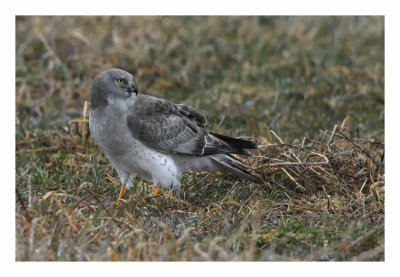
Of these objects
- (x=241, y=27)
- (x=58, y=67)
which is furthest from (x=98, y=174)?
(x=241, y=27)

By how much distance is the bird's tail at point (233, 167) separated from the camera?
579 cm

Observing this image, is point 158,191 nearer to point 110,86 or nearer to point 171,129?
point 171,129

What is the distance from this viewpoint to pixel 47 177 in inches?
233

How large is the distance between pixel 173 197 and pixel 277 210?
907 mm

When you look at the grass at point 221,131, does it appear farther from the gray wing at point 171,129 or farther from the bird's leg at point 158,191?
the gray wing at point 171,129

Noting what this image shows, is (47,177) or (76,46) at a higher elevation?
(76,46)

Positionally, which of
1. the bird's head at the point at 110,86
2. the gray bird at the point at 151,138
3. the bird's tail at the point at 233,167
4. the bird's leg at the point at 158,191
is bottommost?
the bird's leg at the point at 158,191

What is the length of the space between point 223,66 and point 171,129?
4239 millimetres

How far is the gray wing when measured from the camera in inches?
215

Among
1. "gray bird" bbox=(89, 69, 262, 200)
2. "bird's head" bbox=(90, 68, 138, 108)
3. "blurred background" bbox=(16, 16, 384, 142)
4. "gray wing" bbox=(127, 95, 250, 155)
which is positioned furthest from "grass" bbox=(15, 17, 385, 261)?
"bird's head" bbox=(90, 68, 138, 108)

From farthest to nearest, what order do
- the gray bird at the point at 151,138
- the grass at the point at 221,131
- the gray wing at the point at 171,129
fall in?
1. the gray wing at the point at 171,129
2. the gray bird at the point at 151,138
3. the grass at the point at 221,131

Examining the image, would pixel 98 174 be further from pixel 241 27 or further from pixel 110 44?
pixel 241 27

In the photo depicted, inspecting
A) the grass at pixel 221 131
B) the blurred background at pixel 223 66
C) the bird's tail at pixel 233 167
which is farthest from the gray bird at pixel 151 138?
the blurred background at pixel 223 66

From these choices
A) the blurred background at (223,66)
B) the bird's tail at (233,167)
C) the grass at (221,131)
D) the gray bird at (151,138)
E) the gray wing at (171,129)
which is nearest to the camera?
the grass at (221,131)
